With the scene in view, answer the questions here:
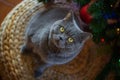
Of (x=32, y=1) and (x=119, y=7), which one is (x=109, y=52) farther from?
(x=32, y=1)

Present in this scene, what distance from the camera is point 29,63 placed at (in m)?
1.12

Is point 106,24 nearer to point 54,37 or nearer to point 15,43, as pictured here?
point 54,37

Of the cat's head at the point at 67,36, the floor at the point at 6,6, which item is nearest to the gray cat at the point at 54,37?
the cat's head at the point at 67,36

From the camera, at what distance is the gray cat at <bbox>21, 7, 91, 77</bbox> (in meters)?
0.90

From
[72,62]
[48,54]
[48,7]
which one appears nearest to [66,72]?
[72,62]

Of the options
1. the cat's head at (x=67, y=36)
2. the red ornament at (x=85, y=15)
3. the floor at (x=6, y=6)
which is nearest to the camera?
the cat's head at (x=67, y=36)

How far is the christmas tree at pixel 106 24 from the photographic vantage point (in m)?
0.91

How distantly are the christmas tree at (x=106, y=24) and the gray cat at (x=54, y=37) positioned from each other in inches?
2.3

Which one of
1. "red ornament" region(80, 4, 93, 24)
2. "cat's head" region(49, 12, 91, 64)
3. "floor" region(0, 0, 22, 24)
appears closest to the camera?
"cat's head" region(49, 12, 91, 64)

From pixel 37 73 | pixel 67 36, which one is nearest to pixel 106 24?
pixel 67 36

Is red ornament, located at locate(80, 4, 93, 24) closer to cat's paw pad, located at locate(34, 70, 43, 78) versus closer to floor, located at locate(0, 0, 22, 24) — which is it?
cat's paw pad, located at locate(34, 70, 43, 78)

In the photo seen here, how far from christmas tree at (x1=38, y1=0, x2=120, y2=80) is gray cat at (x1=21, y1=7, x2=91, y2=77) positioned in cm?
6

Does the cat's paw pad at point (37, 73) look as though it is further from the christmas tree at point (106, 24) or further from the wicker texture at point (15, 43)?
the christmas tree at point (106, 24)

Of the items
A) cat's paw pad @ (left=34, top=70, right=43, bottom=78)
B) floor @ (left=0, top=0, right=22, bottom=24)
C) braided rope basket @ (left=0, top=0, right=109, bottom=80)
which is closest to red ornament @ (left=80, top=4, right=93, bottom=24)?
braided rope basket @ (left=0, top=0, right=109, bottom=80)
